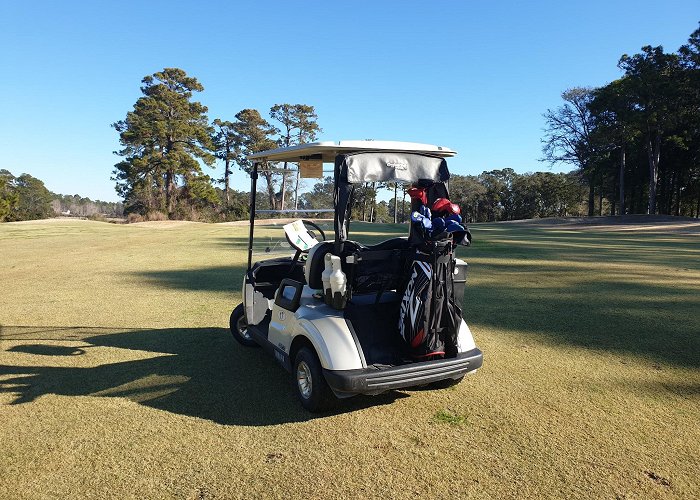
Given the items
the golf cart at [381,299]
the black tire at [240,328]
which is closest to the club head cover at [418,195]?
the golf cart at [381,299]

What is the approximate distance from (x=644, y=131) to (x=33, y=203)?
245ft

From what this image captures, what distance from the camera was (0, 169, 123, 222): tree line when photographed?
35.4 m

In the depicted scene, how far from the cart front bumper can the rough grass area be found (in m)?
0.28

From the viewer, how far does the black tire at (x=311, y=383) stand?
306 centimetres

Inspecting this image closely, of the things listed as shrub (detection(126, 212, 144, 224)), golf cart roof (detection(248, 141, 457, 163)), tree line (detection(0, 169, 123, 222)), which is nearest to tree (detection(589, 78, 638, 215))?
golf cart roof (detection(248, 141, 457, 163))

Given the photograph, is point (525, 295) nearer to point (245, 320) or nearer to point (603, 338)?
point (603, 338)

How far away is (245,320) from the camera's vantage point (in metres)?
4.50

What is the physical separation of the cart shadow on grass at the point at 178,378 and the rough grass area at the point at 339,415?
0.06 ft

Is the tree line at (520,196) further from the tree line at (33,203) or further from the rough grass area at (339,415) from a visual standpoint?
the rough grass area at (339,415)

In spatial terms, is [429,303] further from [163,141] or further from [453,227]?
[163,141]

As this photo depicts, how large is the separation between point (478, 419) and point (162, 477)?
1.98m

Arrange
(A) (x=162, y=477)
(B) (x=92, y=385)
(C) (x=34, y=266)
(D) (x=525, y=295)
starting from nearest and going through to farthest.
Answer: (A) (x=162, y=477)
(B) (x=92, y=385)
(D) (x=525, y=295)
(C) (x=34, y=266)

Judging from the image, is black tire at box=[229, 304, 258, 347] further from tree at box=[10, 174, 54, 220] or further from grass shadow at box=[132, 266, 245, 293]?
tree at box=[10, 174, 54, 220]

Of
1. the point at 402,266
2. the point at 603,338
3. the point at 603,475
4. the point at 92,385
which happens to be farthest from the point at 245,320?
the point at 603,338
